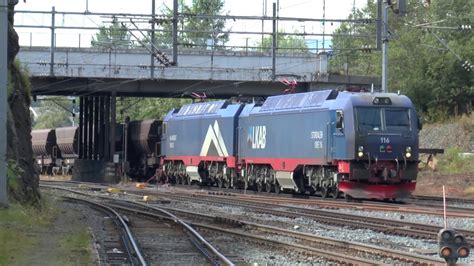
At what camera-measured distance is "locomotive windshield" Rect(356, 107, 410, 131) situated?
87.4ft

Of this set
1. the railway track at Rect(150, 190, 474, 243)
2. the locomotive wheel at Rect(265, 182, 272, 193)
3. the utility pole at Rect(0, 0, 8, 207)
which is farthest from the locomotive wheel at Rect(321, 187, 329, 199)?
the utility pole at Rect(0, 0, 8, 207)

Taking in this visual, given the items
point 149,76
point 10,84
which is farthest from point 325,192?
point 149,76

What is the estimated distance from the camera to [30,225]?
56.5 feet

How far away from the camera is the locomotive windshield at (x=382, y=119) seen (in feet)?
87.4

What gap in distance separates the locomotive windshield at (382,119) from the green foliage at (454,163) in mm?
10744

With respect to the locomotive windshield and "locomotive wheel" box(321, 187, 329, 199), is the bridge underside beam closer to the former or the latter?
"locomotive wheel" box(321, 187, 329, 199)

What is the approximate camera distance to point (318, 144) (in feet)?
93.0

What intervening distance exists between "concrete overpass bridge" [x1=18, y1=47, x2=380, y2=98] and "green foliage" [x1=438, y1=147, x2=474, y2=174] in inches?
323

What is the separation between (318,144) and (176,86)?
2220 cm

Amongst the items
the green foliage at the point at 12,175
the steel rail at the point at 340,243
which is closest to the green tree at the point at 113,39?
the green foliage at the point at 12,175

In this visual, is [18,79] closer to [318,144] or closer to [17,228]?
[17,228]

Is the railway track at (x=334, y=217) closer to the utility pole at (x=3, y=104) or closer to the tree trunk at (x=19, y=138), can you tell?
the tree trunk at (x=19, y=138)

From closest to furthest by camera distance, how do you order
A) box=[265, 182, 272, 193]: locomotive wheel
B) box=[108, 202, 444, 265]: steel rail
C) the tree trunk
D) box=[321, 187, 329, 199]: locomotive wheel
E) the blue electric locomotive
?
1. box=[108, 202, 444, 265]: steel rail
2. the tree trunk
3. the blue electric locomotive
4. box=[321, 187, 329, 199]: locomotive wheel
5. box=[265, 182, 272, 193]: locomotive wheel

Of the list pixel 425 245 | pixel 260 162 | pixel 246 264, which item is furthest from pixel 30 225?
pixel 260 162
